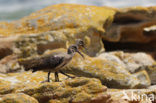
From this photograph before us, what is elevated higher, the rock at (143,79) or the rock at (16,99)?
the rock at (16,99)

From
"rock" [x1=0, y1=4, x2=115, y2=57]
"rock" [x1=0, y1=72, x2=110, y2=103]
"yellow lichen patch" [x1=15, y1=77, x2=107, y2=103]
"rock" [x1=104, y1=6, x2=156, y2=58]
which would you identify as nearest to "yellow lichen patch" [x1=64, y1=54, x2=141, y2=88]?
"rock" [x1=0, y1=4, x2=115, y2=57]

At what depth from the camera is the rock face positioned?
34.9 ft

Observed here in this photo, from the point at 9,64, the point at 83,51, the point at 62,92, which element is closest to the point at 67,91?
the point at 62,92

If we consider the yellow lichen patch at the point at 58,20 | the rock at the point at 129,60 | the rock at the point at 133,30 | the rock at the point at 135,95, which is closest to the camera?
the rock at the point at 135,95

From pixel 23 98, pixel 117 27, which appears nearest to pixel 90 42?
pixel 117 27

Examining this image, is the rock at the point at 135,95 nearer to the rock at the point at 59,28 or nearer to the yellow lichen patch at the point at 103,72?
the yellow lichen patch at the point at 103,72

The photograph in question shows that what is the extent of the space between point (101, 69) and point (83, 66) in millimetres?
1083

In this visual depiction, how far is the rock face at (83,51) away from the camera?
10.6 m

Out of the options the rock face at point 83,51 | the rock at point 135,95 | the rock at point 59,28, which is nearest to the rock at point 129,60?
the rock face at point 83,51
